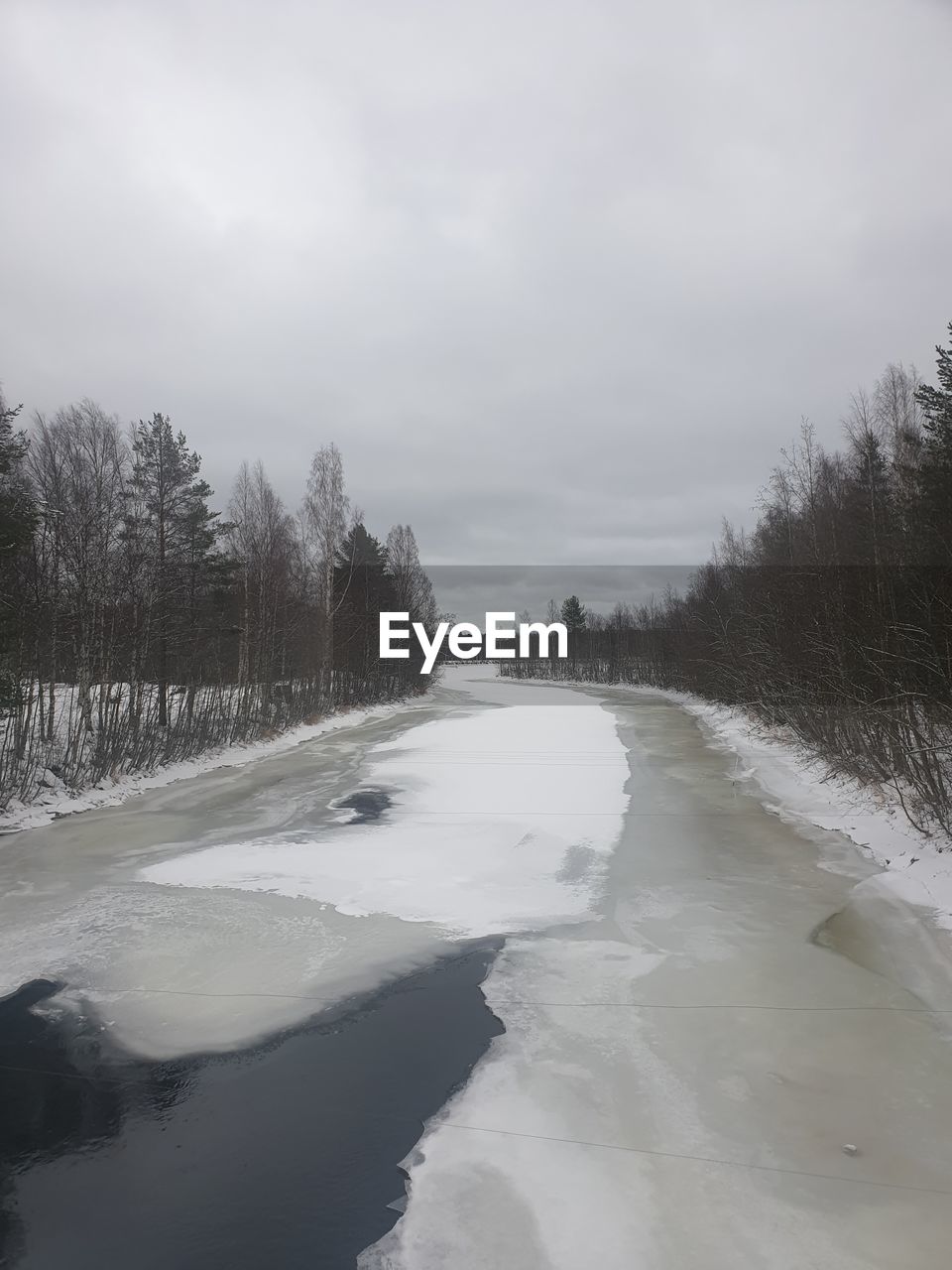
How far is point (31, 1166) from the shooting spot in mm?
3043

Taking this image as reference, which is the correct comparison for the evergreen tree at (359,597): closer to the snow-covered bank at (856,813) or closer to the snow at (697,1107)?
the snow-covered bank at (856,813)

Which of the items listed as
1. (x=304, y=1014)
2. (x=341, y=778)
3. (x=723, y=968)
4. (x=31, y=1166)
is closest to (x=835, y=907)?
(x=723, y=968)

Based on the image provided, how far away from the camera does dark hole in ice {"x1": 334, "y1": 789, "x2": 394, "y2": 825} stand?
9.84 metres

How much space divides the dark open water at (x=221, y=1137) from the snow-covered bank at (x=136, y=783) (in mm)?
6391

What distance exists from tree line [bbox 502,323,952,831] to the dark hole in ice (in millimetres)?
6309

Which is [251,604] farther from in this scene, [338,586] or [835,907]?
[835,907]

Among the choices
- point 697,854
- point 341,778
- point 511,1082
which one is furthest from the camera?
point 341,778

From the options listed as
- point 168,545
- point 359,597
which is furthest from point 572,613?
point 168,545

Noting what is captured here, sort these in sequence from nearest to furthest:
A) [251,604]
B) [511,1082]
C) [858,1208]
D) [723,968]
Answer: [858,1208], [511,1082], [723,968], [251,604]

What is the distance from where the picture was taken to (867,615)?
1084 cm

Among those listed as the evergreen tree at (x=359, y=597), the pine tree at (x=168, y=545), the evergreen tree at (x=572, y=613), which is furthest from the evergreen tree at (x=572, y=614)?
the pine tree at (x=168, y=545)

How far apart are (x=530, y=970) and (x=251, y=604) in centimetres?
1813

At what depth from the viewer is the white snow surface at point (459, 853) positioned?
6.37 meters

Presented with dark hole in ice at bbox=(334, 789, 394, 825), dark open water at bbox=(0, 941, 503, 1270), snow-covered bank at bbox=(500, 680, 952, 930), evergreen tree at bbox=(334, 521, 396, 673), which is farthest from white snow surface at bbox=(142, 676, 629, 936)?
evergreen tree at bbox=(334, 521, 396, 673)
